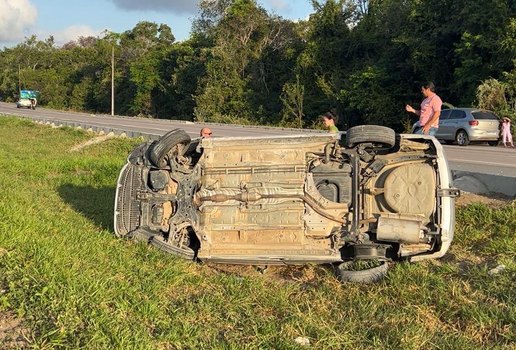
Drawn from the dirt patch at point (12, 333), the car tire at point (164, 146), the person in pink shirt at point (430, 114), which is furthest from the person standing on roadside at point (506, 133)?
the dirt patch at point (12, 333)

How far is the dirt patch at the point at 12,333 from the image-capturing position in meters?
3.30

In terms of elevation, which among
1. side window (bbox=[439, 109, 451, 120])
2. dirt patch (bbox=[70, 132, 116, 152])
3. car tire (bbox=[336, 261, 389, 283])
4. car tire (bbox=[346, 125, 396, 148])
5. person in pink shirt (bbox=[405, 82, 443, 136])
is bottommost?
car tire (bbox=[336, 261, 389, 283])

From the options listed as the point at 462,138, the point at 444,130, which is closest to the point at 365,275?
the point at 462,138

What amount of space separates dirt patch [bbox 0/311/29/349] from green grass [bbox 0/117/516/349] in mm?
52

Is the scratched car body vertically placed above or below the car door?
below

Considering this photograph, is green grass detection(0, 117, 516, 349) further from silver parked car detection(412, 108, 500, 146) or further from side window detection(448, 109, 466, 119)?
side window detection(448, 109, 466, 119)

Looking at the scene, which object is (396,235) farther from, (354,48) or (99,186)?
(354,48)

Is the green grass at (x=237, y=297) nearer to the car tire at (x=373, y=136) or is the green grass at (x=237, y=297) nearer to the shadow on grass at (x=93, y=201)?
the shadow on grass at (x=93, y=201)

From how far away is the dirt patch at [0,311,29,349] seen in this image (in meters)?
3.30

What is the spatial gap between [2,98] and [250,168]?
310 feet

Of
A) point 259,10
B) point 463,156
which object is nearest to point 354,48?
point 259,10

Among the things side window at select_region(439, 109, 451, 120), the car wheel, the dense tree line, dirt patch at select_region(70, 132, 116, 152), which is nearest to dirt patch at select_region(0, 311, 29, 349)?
dirt patch at select_region(70, 132, 116, 152)

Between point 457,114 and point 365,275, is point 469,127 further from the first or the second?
point 365,275

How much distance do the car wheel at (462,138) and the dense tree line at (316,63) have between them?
387 centimetres
